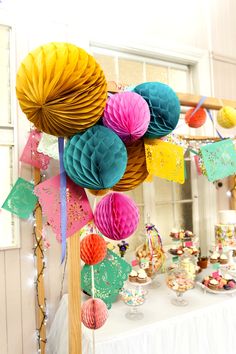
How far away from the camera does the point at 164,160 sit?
2.77 feet

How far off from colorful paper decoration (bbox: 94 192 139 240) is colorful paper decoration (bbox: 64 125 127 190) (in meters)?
0.13

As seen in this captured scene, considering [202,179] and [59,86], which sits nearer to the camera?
[59,86]

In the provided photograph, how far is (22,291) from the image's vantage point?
1.46m

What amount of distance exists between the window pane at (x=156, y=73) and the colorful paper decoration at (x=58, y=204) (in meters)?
1.54

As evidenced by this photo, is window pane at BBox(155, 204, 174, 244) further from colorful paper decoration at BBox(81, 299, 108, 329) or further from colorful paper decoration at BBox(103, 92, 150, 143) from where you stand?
colorful paper decoration at BBox(103, 92, 150, 143)

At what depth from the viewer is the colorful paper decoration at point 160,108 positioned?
0.80m

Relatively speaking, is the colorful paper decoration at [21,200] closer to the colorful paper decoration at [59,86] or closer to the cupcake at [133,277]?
the cupcake at [133,277]

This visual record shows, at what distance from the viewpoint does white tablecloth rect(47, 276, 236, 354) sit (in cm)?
108

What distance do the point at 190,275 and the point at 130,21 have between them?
1690 mm

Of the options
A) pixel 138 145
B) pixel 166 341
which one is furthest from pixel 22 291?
pixel 138 145

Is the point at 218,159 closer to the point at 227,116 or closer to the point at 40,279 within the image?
the point at 227,116

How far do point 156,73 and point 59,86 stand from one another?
1.65 m

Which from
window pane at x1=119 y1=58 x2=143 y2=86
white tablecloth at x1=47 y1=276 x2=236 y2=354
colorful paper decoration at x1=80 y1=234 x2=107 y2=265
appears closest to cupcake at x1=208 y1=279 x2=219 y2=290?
white tablecloth at x1=47 y1=276 x2=236 y2=354

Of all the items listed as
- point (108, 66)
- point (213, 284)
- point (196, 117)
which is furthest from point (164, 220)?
point (108, 66)
